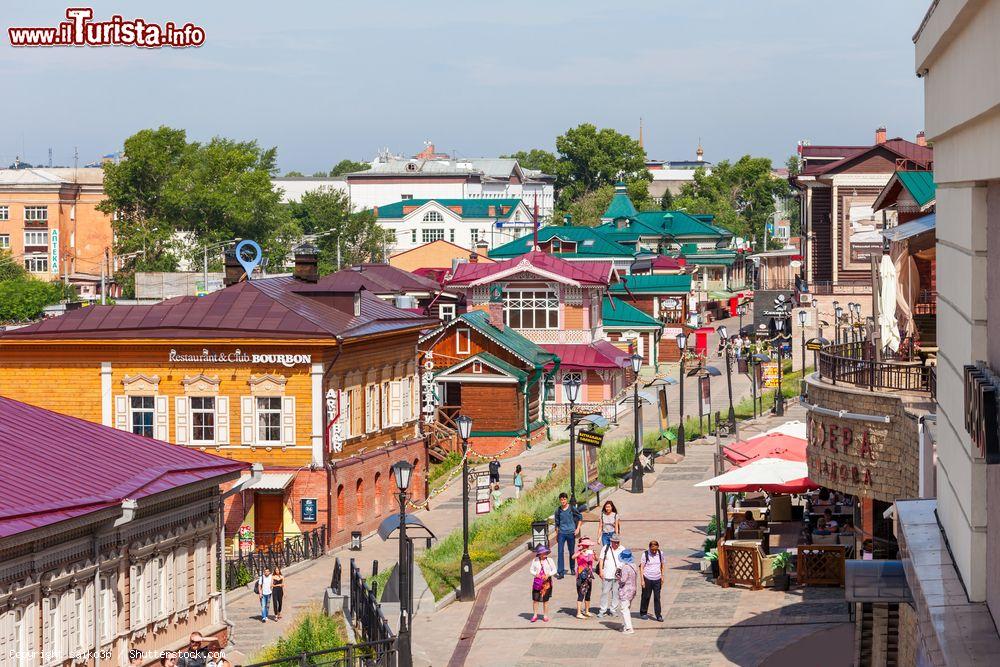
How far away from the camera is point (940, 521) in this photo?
14.5 metres

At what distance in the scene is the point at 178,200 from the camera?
435ft

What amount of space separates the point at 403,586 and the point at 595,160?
165 meters

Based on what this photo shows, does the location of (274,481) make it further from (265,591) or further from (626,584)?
(626,584)

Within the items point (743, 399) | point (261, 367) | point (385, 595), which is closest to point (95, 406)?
point (261, 367)

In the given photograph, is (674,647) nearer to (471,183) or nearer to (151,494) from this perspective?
(151,494)

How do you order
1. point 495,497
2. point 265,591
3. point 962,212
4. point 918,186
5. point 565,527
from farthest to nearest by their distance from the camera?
point 495,497 → point 265,591 → point 565,527 → point 918,186 → point 962,212

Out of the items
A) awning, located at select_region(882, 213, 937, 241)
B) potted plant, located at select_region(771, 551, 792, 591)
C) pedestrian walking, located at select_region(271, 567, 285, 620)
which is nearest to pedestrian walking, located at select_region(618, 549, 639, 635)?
potted plant, located at select_region(771, 551, 792, 591)

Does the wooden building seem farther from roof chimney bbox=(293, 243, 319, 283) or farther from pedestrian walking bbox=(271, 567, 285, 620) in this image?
pedestrian walking bbox=(271, 567, 285, 620)

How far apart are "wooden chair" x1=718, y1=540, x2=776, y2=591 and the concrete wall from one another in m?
15.8

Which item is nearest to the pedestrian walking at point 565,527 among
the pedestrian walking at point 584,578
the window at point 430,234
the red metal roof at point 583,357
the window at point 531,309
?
the pedestrian walking at point 584,578

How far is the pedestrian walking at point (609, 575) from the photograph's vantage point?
1089 inches

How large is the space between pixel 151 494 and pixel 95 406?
20.9 meters

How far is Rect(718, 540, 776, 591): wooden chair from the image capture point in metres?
30.0

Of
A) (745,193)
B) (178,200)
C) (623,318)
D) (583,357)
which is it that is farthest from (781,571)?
(745,193)
